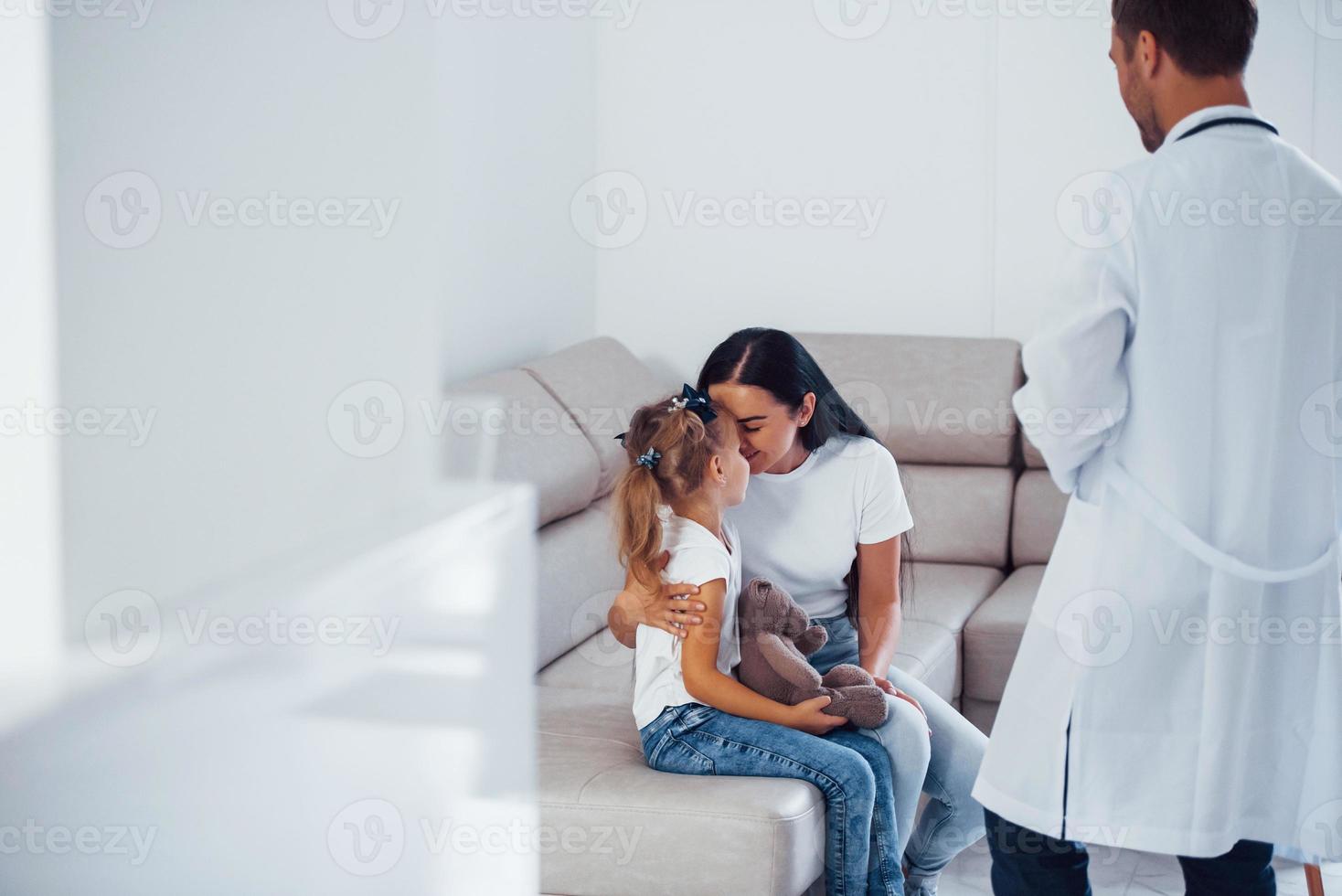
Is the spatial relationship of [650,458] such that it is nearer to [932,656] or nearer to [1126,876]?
[932,656]

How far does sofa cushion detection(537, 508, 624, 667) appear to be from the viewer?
8.87ft

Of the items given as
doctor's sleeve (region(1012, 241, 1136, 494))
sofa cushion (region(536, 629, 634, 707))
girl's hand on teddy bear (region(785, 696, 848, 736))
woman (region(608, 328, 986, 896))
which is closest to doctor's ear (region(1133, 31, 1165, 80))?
doctor's sleeve (region(1012, 241, 1136, 494))

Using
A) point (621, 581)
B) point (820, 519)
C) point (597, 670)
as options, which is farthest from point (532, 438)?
point (820, 519)

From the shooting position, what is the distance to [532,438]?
283cm

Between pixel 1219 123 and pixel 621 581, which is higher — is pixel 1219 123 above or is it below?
above

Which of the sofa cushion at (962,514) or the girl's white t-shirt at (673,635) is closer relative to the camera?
the girl's white t-shirt at (673,635)

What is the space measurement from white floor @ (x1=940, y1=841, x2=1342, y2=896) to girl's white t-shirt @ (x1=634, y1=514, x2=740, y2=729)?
0.75 meters

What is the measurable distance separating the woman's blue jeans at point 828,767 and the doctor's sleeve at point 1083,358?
695 millimetres

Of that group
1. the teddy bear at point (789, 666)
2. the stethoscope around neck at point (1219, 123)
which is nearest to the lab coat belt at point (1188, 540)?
the stethoscope around neck at point (1219, 123)

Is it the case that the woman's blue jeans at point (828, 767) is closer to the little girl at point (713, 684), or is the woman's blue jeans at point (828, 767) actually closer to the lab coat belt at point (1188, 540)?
the little girl at point (713, 684)

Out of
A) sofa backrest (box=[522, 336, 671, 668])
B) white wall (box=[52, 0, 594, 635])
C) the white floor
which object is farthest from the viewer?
sofa backrest (box=[522, 336, 671, 668])

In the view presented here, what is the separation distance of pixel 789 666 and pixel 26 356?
3.62 ft

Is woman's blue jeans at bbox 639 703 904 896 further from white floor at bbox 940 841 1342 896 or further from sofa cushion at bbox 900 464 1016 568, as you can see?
sofa cushion at bbox 900 464 1016 568

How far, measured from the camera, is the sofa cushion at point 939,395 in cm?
346
